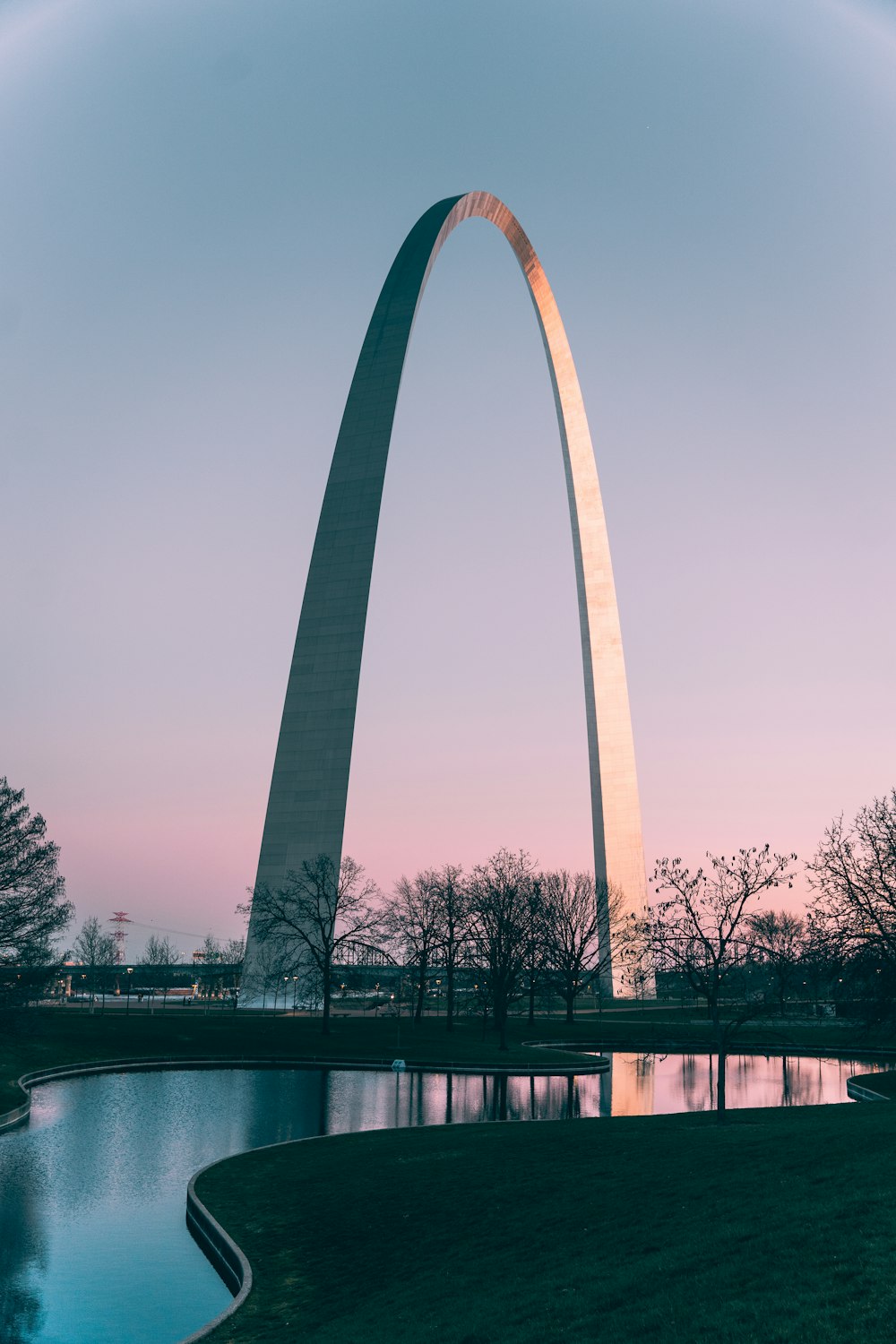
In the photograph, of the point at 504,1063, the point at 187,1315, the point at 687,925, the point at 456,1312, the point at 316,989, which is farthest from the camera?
the point at 316,989

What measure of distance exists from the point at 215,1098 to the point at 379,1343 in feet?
76.9

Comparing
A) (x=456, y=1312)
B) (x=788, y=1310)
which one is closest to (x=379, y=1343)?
(x=456, y=1312)

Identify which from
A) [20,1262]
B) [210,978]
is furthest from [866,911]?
[210,978]

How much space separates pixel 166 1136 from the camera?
27.9 metres

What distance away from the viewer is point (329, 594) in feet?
190

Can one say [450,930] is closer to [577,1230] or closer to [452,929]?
[452,929]

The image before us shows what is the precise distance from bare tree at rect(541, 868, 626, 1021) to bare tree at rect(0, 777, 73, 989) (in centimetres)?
3596

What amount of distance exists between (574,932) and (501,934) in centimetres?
1936

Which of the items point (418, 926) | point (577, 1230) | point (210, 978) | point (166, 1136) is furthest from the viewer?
point (210, 978)

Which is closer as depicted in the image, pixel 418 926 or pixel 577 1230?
pixel 577 1230

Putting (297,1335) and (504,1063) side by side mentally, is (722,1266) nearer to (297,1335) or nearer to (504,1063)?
(297,1335)

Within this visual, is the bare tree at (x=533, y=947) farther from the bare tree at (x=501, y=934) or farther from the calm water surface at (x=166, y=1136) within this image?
the calm water surface at (x=166, y=1136)

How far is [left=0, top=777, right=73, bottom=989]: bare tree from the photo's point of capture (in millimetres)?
35406

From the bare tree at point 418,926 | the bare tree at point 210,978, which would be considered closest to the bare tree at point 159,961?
the bare tree at point 210,978
